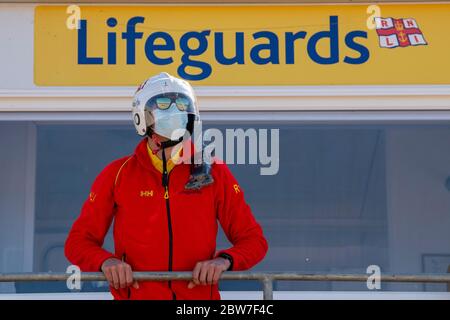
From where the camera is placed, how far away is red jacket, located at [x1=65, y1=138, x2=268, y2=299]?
4723 mm

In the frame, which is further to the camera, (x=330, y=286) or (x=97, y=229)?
(x=330, y=286)

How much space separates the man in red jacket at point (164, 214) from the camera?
4691 millimetres

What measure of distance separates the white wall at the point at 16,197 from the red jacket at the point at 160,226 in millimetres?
1737

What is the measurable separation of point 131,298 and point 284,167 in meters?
2.08

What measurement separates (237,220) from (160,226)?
0.34 metres

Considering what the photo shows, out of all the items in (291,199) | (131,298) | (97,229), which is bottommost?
(131,298)

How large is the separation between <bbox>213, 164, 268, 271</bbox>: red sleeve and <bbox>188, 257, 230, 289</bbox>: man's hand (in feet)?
0.61

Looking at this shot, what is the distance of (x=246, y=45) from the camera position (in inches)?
253

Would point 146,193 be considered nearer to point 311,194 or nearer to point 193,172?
point 193,172

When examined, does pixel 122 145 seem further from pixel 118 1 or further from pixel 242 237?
pixel 242 237

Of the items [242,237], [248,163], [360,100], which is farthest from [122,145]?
[242,237]

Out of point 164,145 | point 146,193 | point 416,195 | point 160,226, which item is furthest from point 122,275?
point 416,195

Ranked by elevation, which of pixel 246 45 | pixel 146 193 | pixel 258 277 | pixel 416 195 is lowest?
pixel 258 277

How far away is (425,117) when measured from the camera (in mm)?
6430
